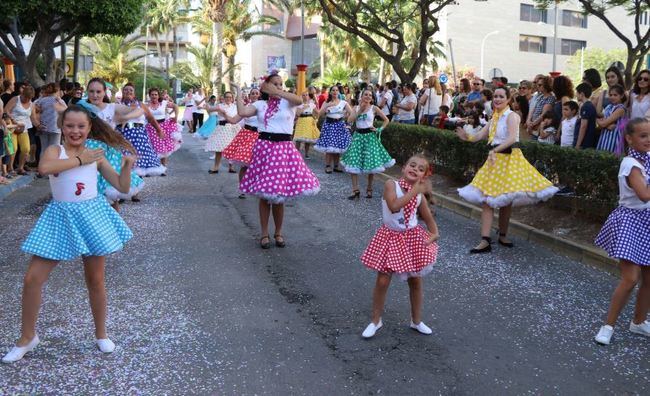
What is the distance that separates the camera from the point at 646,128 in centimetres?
500

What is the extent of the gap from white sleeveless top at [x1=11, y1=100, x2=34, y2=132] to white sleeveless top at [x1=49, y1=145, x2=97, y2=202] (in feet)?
32.4

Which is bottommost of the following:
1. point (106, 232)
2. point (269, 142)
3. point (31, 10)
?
point (106, 232)

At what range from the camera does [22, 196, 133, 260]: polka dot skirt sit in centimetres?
434

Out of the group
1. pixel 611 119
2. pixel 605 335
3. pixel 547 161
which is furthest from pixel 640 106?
pixel 605 335

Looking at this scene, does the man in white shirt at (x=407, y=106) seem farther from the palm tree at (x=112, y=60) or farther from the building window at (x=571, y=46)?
the building window at (x=571, y=46)

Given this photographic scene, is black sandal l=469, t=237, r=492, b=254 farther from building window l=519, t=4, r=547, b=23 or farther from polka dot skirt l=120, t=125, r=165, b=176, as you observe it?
building window l=519, t=4, r=547, b=23

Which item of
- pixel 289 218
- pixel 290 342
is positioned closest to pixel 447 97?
pixel 289 218

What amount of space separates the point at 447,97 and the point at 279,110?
391 inches

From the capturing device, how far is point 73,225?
4.39m

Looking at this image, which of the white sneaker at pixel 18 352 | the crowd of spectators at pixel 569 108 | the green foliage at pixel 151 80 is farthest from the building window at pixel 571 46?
the white sneaker at pixel 18 352

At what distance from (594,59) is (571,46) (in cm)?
375

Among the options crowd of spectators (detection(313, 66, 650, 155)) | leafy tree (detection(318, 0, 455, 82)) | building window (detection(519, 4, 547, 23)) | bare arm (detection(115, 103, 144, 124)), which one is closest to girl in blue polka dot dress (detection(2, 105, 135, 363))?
bare arm (detection(115, 103, 144, 124))

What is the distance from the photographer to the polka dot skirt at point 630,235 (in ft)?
16.2

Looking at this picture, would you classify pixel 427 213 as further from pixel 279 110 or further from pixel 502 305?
pixel 279 110
